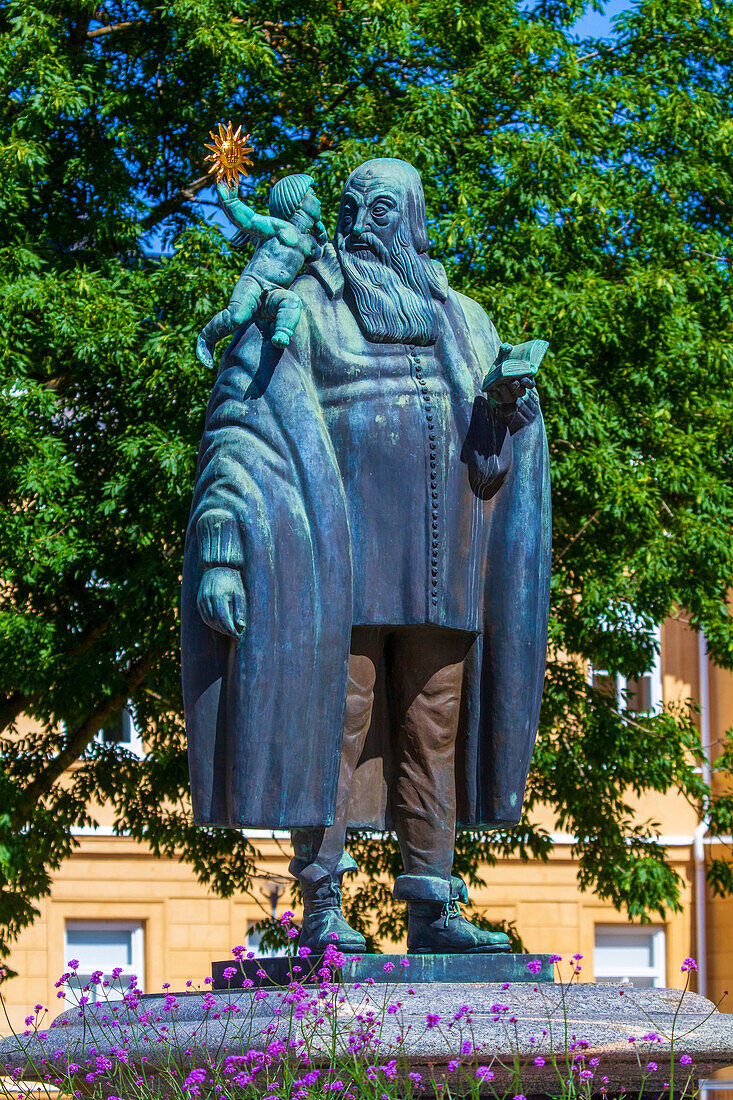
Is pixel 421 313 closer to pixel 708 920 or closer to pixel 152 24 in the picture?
pixel 152 24

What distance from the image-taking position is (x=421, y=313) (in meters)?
5.23

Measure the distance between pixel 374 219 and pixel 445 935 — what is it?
6.98 ft

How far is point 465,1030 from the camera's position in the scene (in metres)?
4.07

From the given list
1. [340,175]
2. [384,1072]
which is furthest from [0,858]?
[384,1072]

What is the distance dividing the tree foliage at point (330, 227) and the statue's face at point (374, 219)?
5.19 meters

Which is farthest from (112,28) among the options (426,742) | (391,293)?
(426,742)

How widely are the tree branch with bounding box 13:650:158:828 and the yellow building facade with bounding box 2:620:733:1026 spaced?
5.62 meters

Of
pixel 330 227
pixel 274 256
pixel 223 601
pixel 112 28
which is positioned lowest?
pixel 223 601

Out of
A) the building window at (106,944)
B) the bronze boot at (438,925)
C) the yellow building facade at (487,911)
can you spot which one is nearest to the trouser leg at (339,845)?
the bronze boot at (438,925)

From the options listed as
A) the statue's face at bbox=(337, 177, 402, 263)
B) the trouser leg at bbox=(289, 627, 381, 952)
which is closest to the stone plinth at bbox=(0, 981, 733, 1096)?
the trouser leg at bbox=(289, 627, 381, 952)

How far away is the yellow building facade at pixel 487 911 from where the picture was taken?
730 inches

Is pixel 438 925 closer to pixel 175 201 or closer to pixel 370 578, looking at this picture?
pixel 370 578

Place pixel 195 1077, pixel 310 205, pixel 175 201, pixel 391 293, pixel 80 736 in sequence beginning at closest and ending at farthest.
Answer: pixel 195 1077
pixel 391 293
pixel 310 205
pixel 80 736
pixel 175 201

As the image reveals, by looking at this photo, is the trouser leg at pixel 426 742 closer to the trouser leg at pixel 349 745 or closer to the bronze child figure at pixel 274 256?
the trouser leg at pixel 349 745
